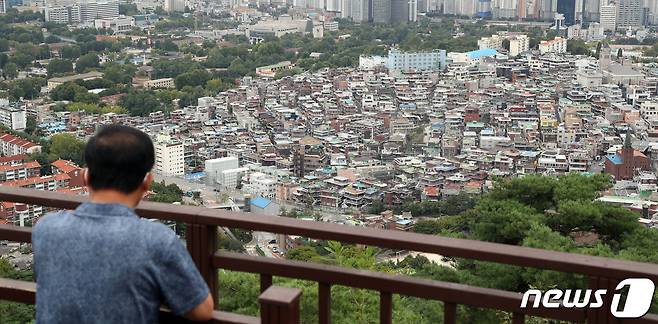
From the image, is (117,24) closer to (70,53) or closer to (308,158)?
(70,53)

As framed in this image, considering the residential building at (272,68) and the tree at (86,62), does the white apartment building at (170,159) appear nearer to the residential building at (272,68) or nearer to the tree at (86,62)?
the residential building at (272,68)

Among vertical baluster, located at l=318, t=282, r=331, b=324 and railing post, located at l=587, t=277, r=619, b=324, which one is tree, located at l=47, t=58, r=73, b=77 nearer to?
vertical baluster, located at l=318, t=282, r=331, b=324

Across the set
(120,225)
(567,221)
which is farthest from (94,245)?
(567,221)

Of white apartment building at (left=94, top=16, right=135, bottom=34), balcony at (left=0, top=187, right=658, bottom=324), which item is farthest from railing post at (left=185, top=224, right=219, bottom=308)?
white apartment building at (left=94, top=16, right=135, bottom=34)

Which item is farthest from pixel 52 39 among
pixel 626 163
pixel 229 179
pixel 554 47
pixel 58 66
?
pixel 626 163

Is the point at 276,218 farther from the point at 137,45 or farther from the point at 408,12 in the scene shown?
the point at 408,12

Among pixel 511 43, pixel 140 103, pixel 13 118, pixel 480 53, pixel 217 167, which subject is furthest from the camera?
pixel 511 43
